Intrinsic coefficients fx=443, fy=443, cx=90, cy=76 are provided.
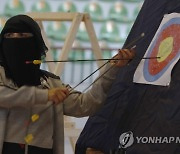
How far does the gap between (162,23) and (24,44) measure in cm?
36

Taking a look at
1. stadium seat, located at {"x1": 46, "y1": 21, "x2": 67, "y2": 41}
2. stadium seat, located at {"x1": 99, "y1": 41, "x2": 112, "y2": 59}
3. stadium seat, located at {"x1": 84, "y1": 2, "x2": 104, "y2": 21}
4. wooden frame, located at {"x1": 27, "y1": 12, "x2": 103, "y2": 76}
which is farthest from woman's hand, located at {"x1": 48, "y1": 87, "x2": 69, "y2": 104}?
stadium seat, located at {"x1": 84, "y1": 2, "x2": 104, "y2": 21}

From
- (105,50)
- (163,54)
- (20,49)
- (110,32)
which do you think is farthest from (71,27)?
(110,32)

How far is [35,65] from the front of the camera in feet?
3.85

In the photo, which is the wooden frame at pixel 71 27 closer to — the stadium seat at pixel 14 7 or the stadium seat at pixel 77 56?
the stadium seat at pixel 77 56

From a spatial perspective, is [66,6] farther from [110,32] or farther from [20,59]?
[20,59]

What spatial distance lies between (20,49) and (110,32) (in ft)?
8.69

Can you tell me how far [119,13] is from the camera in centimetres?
379

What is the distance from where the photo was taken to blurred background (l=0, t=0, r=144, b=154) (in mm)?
3674

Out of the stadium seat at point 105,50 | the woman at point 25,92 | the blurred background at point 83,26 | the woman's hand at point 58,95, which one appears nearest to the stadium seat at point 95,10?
the blurred background at point 83,26

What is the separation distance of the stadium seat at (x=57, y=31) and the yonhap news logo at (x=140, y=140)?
264cm

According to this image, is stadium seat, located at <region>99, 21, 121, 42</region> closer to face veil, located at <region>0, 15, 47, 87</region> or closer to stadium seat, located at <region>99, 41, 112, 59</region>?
stadium seat, located at <region>99, 41, 112, 59</region>

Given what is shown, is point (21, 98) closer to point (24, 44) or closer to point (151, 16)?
point (24, 44)

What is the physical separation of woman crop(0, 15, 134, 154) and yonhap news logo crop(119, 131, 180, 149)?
0.58 feet

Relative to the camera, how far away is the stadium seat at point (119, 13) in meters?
3.79
